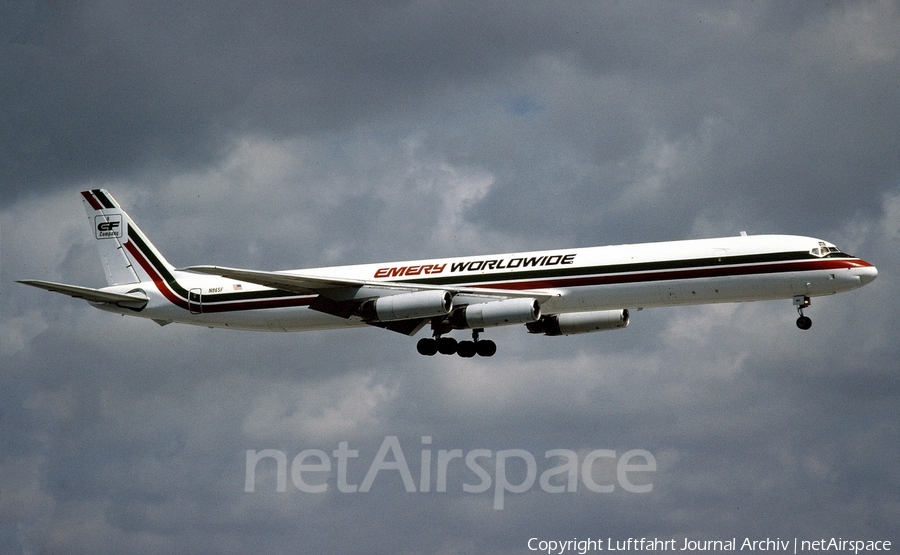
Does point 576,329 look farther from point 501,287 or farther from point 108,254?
point 108,254

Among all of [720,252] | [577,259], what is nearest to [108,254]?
Result: [577,259]

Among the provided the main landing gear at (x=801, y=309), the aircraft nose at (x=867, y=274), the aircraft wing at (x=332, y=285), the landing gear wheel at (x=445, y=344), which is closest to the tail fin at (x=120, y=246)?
the aircraft wing at (x=332, y=285)

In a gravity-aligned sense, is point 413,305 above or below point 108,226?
below

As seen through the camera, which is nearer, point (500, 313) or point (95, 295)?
point (500, 313)

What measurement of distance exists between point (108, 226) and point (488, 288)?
90.4 ft

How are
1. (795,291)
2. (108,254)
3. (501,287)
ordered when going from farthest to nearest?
(108,254)
(501,287)
(795,291)

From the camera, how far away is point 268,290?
6500 cm

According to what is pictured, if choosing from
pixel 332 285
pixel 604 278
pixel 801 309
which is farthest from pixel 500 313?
pixel 801 309

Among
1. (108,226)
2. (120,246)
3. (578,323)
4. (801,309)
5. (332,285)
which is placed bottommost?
(801,309)

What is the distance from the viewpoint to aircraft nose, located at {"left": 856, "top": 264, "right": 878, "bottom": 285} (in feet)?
182

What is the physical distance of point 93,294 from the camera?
6556cm

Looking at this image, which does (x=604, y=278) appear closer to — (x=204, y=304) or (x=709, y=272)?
(x=709, y=272)

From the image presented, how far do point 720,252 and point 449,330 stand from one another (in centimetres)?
1543

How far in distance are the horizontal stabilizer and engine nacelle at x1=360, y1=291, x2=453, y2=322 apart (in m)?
16.8
